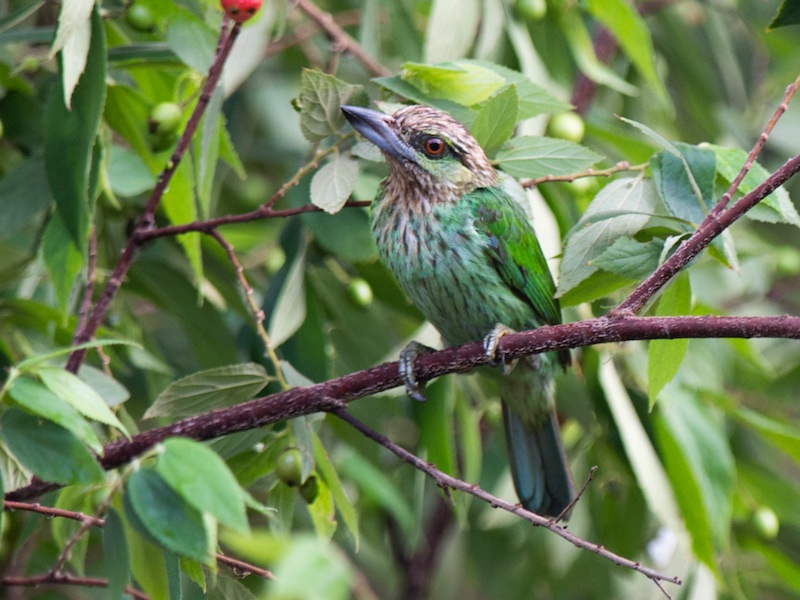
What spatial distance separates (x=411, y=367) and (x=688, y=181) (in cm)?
75

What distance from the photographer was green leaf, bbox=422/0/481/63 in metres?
3.34

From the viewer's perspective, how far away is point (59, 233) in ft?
8.41

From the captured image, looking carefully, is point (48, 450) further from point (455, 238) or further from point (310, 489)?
point (455, 238)

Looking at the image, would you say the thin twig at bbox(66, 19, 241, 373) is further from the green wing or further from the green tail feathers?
the green tail feathers

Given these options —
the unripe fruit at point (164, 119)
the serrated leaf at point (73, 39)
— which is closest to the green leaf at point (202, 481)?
the serrated leaf at point (73, 39)

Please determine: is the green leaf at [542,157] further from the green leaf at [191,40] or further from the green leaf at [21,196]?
A: the green leaf at [21,196]

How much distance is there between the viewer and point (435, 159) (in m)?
2.92

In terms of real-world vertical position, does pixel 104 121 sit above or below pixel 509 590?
above

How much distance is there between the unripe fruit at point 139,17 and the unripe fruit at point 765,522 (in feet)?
8.80

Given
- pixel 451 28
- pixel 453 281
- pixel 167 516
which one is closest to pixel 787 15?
pixel 453 281

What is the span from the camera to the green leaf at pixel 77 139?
94.9 inches

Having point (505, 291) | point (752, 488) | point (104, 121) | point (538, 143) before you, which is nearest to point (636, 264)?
point (538, 143)

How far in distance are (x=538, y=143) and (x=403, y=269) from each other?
1.74ft

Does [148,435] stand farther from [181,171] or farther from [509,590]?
[509,590]
